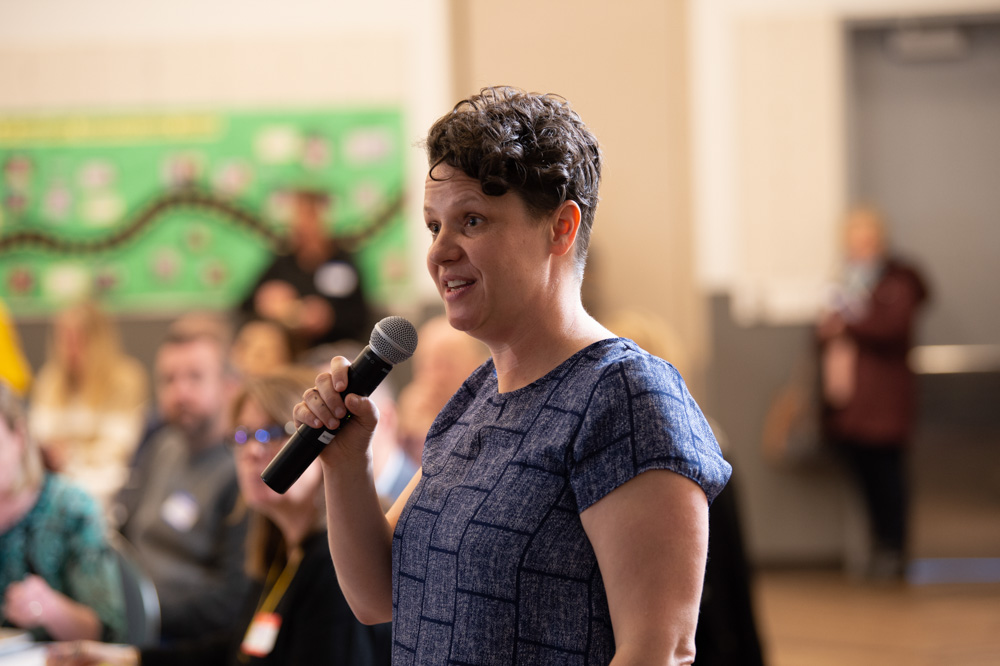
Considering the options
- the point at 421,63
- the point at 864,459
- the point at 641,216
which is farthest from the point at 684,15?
the point at 864,459

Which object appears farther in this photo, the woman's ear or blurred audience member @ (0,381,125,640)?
blurred audience member @ (0,381,125,640)

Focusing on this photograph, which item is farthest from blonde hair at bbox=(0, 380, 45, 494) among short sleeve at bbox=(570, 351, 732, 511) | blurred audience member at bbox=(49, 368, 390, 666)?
short sleeve at bbox=(570, 351, 732, 511)

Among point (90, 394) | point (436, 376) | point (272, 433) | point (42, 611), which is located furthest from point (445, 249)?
point (90, 394)

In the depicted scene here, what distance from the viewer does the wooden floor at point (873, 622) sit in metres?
4.08

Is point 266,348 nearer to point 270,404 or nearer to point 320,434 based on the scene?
point 270,404

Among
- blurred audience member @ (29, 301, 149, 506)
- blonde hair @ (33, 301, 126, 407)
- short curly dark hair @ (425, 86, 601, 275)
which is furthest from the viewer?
blonde hair @ (33, 301, 126, 407)

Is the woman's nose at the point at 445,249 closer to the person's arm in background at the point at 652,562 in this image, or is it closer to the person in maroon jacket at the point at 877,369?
the person's arm in background at the point at 652,562

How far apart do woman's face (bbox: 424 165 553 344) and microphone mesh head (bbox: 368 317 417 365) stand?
138mm

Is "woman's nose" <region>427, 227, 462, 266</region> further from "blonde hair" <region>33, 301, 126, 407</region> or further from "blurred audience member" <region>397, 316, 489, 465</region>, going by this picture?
"blonde hair" <region>33, 301, 126, 407</region>

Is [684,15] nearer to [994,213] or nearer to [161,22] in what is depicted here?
[994,213]

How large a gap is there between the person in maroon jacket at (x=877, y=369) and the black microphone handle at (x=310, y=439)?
469 cm

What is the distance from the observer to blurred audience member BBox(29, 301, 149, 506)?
483 centimetres

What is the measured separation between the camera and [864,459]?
5.48 meters

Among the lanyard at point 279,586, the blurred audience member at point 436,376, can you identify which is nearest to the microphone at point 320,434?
the lanyard at point 279,586
